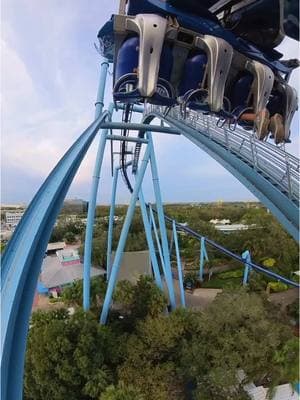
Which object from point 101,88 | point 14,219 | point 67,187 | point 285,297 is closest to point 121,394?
point 67,187

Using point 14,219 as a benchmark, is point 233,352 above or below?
below

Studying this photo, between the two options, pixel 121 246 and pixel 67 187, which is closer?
pixel 67 187

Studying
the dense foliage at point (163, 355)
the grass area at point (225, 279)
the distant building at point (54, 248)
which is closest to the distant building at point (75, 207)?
the distant building at point (54, 248)

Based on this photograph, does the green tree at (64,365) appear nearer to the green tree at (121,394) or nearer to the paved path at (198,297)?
the green tree at (121,394)

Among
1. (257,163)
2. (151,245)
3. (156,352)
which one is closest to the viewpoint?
(257,163)

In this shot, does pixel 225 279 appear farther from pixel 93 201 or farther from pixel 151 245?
pixel 93 201

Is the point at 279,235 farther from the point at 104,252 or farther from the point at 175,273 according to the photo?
the point at 104,252

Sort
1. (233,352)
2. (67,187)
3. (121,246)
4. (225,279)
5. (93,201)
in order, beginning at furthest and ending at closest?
(225,279)
(121,246)
(93,201)
(233,352)
(67,187)

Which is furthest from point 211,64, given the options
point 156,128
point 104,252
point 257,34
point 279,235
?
point 279,235
